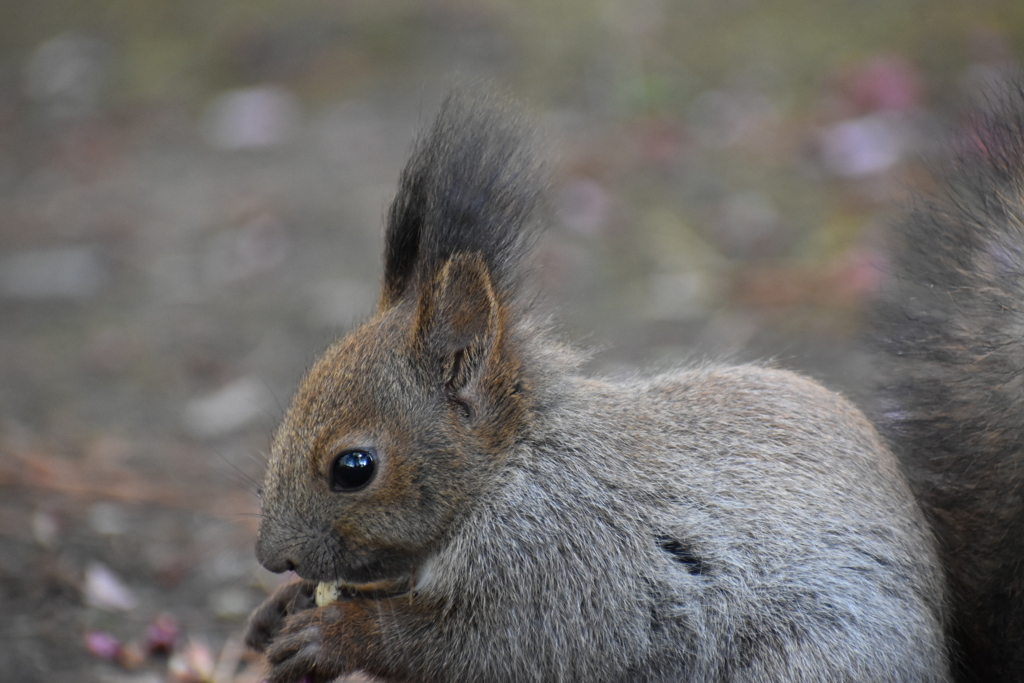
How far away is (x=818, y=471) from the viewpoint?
6.09ft

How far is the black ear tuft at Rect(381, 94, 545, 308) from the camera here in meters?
1.84

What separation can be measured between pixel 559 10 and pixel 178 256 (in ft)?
8.38

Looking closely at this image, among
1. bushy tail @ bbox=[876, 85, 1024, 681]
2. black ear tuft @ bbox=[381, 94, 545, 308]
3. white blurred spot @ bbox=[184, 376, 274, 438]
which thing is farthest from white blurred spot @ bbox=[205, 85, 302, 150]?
bushy tail @ bbox=[876, 85, 1024, 681]

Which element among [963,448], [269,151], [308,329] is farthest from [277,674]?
[269,151]

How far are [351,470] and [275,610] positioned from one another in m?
0.44

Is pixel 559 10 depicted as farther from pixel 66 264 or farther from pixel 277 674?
pixel 277 674

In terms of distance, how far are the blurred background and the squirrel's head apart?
27cm

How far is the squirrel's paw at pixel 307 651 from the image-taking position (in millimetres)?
1814

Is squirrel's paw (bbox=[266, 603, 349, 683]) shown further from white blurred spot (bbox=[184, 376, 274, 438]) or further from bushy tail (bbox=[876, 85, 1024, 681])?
white blurred spot (bbox=[184, 376, 274, 438])

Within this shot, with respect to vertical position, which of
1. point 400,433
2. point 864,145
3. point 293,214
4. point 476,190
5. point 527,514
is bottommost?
point 527,514

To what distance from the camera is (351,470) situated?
5.91ft

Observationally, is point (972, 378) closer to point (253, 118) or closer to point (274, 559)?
point (274, 559)

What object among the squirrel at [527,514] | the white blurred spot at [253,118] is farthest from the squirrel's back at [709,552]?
the white blurred spot at [253,118]

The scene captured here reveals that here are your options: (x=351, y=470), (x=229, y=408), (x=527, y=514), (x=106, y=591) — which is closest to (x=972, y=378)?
A: (x=527, y=514)
